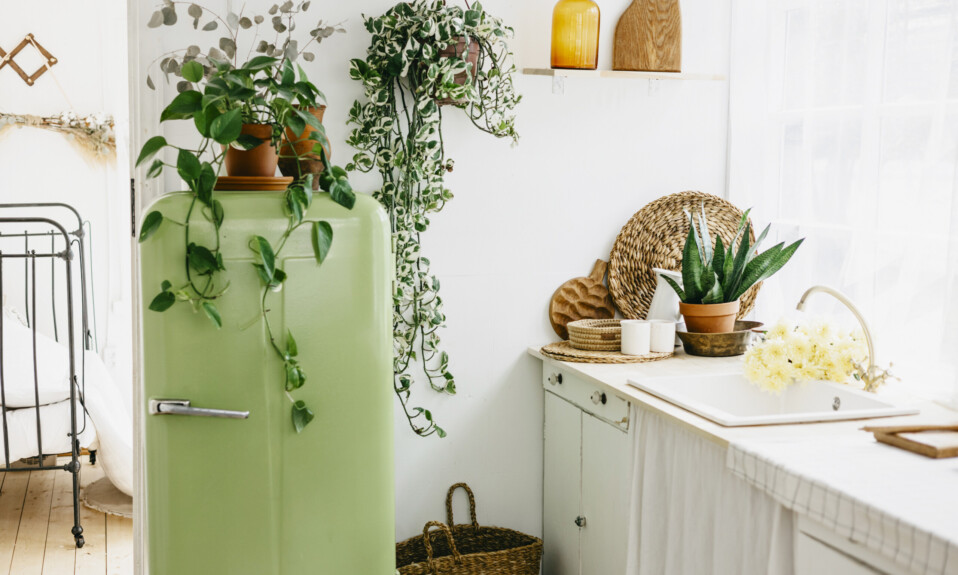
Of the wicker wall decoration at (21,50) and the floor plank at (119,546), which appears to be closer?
the floor plank at (119,546)

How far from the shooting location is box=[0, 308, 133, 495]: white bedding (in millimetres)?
3465

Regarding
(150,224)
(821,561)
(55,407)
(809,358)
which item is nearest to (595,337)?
(809,358)

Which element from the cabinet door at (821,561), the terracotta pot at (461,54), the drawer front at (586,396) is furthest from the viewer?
the terracotta pot at (461,54)

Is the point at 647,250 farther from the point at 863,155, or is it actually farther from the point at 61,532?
the point at 61,532

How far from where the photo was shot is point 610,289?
2693 mm

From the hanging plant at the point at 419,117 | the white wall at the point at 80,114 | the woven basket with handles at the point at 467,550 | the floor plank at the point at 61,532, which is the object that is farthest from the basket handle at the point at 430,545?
the white wall at the point at 80,114

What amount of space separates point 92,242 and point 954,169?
4.32 m

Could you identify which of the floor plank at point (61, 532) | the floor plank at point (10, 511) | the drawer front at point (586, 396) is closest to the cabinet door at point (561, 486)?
the drawer front at point (586, 396)

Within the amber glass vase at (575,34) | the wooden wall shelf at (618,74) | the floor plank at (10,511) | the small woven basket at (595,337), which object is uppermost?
the amber glass vase at (575,34)

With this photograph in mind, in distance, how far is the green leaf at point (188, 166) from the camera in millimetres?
1709

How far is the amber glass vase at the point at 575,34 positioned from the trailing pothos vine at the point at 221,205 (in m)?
0.95

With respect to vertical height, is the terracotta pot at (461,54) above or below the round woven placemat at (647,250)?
above

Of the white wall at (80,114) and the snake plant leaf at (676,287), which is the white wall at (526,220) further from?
the white wall at (80,114)

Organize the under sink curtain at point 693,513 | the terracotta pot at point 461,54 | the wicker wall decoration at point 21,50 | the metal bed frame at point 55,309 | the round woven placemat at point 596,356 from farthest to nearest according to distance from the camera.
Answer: the wicker wall decoration at point 21,50 < the metal bed frame at point 55,309 < the round woven placemat at point 596,356 < the terracotta pot at point 461,54 < the under sink curtain at point 693,513
